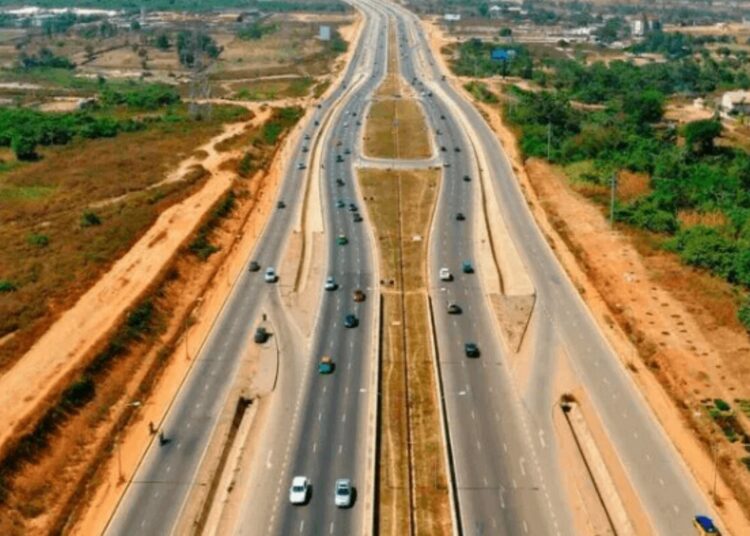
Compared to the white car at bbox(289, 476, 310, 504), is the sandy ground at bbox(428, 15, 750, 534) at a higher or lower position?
higher

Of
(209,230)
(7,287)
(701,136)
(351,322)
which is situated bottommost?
(351,322)

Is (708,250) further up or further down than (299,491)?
further up

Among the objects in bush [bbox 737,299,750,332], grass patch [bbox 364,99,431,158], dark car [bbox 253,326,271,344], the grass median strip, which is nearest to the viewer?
the grass median strip

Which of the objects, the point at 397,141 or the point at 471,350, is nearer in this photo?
the point at 471,350

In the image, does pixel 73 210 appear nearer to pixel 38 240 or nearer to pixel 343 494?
pixel 38 240

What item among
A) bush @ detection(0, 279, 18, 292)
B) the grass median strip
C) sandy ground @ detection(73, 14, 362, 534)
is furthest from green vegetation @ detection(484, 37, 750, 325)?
bush @ detection(0, 279, 18, 292)

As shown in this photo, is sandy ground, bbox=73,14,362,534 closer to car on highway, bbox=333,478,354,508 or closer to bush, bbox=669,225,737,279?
car on highway, bbox=333,478,354,508

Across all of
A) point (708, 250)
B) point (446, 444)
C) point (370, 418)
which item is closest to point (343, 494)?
point (446, 444)

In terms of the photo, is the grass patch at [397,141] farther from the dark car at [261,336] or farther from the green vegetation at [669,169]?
the dark car at [261,336]

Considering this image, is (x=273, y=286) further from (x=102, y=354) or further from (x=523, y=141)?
(x=523, y=141)
